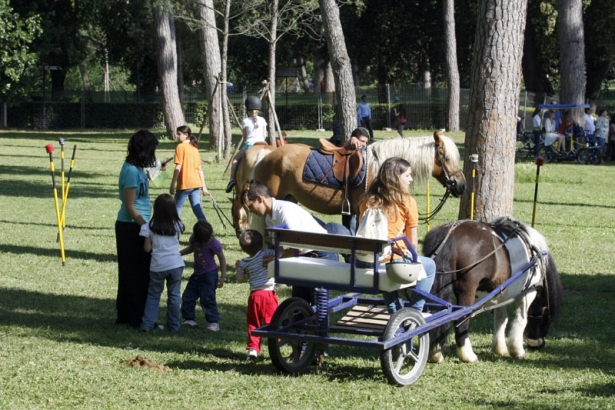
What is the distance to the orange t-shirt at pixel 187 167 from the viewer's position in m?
13.9

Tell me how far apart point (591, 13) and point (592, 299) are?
40932 millimetres

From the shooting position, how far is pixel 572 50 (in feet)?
119

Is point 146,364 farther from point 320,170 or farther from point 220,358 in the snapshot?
point 320,170

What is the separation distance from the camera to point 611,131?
33688 millimetres

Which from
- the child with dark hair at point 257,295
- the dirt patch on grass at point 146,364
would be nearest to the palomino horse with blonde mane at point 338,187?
the child with dark hair at point 257,295

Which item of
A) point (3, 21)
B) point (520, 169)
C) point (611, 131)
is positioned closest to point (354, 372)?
point (520, 169)

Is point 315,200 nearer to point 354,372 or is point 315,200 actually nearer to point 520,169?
point 354,372

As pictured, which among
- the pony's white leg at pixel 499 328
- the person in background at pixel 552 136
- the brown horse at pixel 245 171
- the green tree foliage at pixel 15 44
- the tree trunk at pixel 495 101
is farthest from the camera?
the green tree foliage at pixel 15 44

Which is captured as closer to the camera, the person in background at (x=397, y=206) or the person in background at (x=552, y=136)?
the person in background at (x=397, y=206)

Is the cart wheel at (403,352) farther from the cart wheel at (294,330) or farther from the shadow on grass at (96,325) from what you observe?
the shadow on grass at (96,325)

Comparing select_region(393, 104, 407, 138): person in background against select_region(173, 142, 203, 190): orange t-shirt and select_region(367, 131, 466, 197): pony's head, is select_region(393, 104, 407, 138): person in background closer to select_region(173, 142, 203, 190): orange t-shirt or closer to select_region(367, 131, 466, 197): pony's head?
select_region(173, 142, 203, 190): orange t-shirt

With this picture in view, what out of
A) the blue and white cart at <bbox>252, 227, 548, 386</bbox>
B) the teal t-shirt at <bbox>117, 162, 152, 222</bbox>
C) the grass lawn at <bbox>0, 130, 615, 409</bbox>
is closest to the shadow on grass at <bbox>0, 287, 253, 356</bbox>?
the grass lawn at <bbox>0, 130, 615, 409</bbox>

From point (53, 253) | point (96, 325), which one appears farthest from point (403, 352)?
point (53, 253)

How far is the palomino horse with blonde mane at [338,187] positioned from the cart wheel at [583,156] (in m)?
21.5
